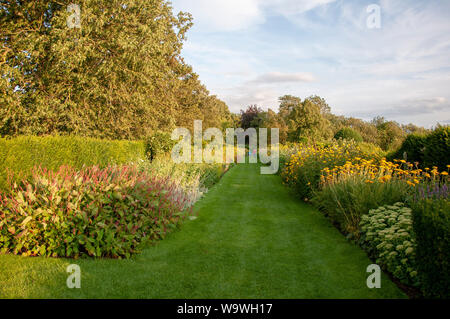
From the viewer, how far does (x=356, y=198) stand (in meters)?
5.39

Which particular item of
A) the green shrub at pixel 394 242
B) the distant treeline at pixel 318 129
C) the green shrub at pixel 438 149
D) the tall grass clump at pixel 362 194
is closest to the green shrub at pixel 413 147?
the green shrub at pixel 438 149

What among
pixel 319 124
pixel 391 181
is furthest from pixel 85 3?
pixel 319 124

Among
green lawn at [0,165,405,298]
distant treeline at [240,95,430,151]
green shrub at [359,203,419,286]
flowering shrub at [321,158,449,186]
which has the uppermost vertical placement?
distant treeline at [240,95,430,151]

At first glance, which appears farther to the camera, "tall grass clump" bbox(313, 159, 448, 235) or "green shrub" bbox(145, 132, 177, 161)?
"green shrub" bbox(145, 132, 177, 161)

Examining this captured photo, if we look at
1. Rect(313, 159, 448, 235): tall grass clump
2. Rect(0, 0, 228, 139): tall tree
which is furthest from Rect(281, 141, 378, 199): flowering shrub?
Rect(0, 0, 228, 139): tall tree

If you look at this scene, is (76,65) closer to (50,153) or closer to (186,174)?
(50,153)

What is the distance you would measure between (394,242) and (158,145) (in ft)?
34.6

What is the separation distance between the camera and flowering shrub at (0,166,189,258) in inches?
168

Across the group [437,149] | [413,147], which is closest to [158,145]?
[413,147]

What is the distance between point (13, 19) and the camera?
37.3 ft

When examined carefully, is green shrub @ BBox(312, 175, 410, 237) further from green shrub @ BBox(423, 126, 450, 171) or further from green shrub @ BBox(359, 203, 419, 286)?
green shrub @ BBox(423, 126, 450, 171)

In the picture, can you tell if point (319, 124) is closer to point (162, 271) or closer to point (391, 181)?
point (391, 181)

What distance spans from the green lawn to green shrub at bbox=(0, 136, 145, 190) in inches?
90.7

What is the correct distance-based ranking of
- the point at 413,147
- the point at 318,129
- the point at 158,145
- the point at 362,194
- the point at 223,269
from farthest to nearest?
the point at 318,129, the point at 158,145, the point at 413,147, the point at 362,194, the point at 223,269
